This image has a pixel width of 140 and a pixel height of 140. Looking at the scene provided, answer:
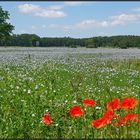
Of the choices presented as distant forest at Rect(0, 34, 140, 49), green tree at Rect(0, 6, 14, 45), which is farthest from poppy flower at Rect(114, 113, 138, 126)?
distant forest at Rect(0, 34, 140, 49)

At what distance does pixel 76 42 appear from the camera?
372 ft

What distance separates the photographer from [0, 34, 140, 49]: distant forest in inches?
3541

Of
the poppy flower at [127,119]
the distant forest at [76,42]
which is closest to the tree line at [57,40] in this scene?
the distant forest at [76,42]

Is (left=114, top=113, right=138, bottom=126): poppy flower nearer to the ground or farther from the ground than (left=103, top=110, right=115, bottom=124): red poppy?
nearer to the ground

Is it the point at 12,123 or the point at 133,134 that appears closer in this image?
the point at 133,134

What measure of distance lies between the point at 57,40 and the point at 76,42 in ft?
18.5

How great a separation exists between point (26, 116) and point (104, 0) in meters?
2.40

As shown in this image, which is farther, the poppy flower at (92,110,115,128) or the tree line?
the tree line

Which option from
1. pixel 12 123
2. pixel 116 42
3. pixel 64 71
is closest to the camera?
pixel 12 123

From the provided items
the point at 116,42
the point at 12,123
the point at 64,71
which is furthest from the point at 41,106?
the point at 116,42

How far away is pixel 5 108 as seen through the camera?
8383 millimetres

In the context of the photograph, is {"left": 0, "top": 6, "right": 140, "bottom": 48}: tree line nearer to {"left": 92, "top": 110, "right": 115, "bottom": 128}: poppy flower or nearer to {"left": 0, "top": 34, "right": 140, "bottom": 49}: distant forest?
{"left": 0, "top": 34, "right": 140, "bottom": 49}: distant forest

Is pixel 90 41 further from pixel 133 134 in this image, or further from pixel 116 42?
pixel 133 134

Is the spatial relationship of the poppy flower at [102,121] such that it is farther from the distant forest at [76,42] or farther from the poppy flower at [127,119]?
the distant forest at [76,42]
